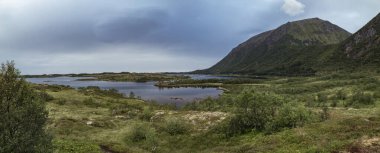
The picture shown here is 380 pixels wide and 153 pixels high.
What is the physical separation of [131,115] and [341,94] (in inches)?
1657

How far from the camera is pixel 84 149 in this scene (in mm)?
34688

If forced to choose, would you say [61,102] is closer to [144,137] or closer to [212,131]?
[144,137]

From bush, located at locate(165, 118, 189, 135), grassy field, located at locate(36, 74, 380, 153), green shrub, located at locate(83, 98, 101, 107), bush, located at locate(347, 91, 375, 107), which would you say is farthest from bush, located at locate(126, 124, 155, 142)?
bush, located at locate(347, 91, 375, 107)

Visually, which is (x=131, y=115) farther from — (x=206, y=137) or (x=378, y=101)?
(x=378, y=101)

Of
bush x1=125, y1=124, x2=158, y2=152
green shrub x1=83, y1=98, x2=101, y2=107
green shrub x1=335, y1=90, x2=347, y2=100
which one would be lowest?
bush x1=125, y1=124, x2=158, y2=152

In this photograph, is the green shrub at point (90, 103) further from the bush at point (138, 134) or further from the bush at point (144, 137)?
the bush at point (138, 134)

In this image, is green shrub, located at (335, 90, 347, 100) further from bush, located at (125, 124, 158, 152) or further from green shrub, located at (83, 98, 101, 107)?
green shrub, located at (83, 98, 101, 107)

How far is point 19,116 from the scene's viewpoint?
21.7 metres

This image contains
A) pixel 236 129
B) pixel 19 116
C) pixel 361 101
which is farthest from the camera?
pixel 361 101

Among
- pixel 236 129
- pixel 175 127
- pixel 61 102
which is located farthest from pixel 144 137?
pixel 61 102

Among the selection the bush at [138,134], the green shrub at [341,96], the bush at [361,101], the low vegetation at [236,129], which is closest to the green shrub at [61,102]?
the low vegetation at [236,129]

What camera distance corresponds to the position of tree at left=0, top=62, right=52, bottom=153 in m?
21.4

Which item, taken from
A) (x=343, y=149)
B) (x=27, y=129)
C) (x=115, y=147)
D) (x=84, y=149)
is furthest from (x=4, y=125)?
(x=343, y=149)

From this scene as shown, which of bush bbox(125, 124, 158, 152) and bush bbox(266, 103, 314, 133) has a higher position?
bush bbox(266, 103, 314, 133)
